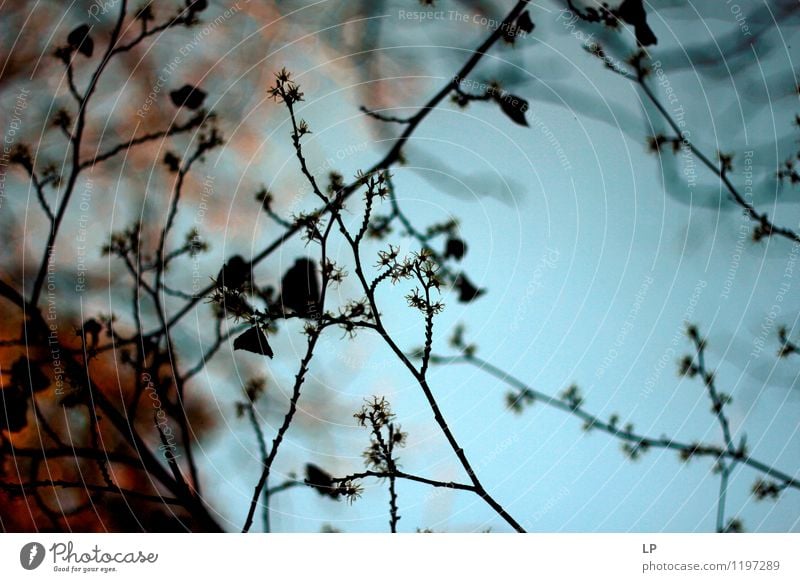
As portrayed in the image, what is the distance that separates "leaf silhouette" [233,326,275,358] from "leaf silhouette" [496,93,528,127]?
0.31 metres

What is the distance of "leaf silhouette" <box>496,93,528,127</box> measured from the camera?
71cm

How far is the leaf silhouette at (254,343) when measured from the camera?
0.69 meters

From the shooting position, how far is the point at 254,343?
27.4 inches

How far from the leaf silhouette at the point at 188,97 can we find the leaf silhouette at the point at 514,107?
281 mm

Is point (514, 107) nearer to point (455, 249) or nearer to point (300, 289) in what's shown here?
point (455, 249)

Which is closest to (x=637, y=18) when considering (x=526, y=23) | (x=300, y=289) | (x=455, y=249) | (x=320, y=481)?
(x=526, y=23)

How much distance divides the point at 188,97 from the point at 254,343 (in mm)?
239

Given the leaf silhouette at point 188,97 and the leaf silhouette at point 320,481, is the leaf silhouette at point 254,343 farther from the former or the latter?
the leaf silhouette at point 188,97

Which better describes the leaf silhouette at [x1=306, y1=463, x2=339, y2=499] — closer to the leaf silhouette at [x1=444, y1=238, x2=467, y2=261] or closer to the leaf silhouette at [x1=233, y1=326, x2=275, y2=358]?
the leaf silhouette at [x1=233, y1=326, x2=275, y2=358]

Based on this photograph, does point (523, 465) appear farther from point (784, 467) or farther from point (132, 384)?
point (132, 384)

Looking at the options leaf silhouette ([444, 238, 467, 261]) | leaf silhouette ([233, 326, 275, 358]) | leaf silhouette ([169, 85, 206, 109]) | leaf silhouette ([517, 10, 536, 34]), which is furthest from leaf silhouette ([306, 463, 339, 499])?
leaf silhouette ([517, 10, 536, 34])

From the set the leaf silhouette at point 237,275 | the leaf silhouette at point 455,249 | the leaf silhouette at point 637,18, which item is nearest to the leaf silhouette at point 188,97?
the leaf silhouette at point 237,275
